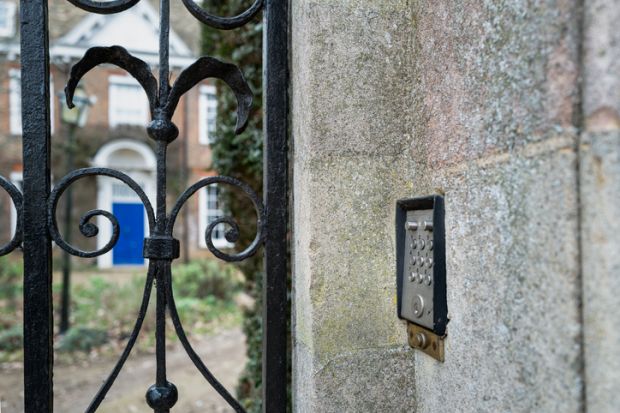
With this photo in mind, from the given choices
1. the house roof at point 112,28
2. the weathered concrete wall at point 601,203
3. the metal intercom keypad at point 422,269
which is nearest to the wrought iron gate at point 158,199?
the metal intercom keypad at point 422,269

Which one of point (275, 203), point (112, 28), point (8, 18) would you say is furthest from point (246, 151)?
point (8, 18)

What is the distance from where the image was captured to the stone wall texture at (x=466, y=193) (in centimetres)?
67

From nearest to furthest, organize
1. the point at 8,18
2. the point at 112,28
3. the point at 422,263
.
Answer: the point at 422,263
the point at 8,18
the point at 112,28

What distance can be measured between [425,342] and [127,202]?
594 inches

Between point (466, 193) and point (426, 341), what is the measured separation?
0.36m

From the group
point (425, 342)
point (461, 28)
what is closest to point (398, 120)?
point (461, 28)

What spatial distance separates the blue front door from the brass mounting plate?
47.3 ft

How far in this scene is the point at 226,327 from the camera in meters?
8.27

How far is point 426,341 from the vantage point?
1078 mm

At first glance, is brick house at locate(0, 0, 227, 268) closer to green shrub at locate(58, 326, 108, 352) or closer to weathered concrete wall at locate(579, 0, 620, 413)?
green shrub at locate(58, 326, 108, 352)

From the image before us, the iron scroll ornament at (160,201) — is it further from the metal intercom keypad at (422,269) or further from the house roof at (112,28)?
the house roof at (112,28)

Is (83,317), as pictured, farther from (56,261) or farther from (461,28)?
(461,28)

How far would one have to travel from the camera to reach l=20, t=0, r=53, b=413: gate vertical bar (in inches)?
42.9

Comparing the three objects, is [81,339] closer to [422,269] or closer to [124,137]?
[422,269]
